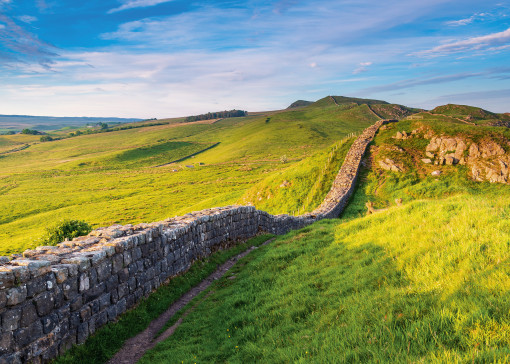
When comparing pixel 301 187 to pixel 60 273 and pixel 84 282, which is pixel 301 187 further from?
pixel 60 273

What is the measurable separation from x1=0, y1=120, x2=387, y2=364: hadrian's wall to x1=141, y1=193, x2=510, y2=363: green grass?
Result: 208 centimetres

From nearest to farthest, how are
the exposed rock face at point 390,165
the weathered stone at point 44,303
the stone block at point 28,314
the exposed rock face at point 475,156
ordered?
the stone block at point 28,314 < the weathered stone at point 44,303 < the exposed rock face at point 475,156 < the exposed rock face at point 390,165

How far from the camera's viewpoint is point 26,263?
7.15 metres

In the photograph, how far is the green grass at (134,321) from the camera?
796 centimetres

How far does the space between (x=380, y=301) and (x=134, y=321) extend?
754 centimetres

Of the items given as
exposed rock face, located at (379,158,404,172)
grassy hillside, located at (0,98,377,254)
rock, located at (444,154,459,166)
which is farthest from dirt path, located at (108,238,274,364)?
rock, located at (444,154,459,166)

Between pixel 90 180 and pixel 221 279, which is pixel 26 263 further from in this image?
pixel 90 180

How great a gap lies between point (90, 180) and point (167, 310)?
359 feet

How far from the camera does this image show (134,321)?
9.80 meters

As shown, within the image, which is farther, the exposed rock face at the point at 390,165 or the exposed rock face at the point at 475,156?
the exposed rock face at the point at 390,165

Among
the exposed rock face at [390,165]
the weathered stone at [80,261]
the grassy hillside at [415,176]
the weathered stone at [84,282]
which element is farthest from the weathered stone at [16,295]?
the exposed rock face at [390,165]

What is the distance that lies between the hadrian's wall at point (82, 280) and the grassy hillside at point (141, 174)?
90.9 feet

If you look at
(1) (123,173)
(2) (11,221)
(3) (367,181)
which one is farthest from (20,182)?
(3) (367,181)

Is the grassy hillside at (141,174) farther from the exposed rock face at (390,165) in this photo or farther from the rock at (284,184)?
the exposed rock face at (390,165)
